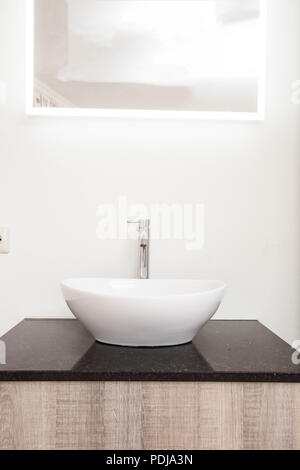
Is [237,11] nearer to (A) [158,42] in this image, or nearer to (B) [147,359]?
(A) [158,42]

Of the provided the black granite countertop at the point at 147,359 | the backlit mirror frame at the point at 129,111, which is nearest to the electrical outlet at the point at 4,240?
the black granite countertop at the point at 147,359

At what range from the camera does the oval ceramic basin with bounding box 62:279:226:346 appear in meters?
1.09

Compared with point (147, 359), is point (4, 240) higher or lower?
higher

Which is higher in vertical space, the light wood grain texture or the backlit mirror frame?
the backlit mirror frame

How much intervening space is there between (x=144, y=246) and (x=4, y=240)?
0.48m

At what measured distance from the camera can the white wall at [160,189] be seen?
154 centimetres

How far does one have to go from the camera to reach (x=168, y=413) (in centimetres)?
100

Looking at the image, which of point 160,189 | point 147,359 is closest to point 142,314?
point 147,359

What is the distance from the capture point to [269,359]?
1090mm

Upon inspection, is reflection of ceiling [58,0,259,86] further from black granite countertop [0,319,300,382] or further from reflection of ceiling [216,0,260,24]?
black granite countertop [0,319,300,382]

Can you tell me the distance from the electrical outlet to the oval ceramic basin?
45 cm

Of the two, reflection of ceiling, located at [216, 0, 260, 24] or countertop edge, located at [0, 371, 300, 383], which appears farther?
reflection of ceiling, located at [216, 0, 260, 24]

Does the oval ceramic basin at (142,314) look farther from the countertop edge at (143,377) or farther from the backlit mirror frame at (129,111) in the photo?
the backlit mirror frame at (129,111)

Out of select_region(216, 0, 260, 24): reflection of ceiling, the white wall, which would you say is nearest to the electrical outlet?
the white wall
